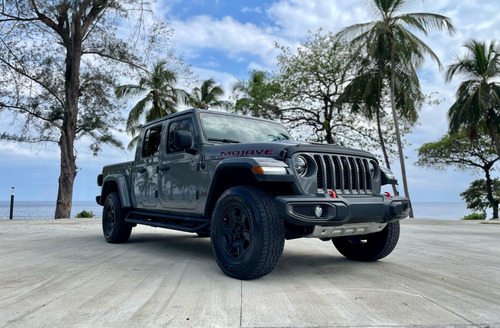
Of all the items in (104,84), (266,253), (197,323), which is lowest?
(197,323)

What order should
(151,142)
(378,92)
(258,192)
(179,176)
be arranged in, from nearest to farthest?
(258,192)
(179,176)
(151,142)
(378,92)

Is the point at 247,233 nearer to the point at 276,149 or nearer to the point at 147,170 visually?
the point at 276,149

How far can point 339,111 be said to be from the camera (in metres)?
24.3

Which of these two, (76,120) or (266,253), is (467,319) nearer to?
(266,253)

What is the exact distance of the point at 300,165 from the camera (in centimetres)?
390

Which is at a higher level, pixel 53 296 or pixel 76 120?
pixel 76 120

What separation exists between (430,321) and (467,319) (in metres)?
0.28

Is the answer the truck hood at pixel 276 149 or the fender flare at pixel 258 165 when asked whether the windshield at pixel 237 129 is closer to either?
the truck hood at pixel 276 149

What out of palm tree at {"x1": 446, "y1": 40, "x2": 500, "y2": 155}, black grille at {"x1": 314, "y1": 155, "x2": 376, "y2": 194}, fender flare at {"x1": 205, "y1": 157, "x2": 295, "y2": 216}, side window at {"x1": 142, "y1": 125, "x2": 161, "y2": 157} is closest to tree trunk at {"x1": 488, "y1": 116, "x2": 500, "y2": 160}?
palm tree at {"x1": 446, "y1": 40, "x2": 500, "y2": 155}

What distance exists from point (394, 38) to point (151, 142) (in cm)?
1902

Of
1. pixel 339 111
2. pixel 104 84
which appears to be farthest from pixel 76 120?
pixel 339 111

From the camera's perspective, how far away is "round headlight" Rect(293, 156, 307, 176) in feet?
12.7

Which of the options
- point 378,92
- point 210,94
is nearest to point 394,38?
point 378,92

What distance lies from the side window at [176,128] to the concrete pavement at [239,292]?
4.69 feet
